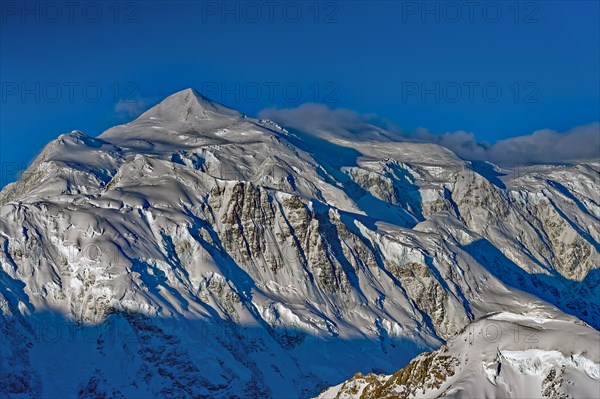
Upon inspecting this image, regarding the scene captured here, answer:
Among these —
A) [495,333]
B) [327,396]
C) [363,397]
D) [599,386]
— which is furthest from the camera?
[327,396]

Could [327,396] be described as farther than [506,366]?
Yes

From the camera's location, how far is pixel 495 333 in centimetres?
12125

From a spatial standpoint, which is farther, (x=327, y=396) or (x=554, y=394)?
(x=327, y=396)

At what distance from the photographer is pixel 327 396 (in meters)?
150

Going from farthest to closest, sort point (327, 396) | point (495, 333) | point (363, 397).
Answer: point (327, 396)
point (363, 397)
point (495, 333)

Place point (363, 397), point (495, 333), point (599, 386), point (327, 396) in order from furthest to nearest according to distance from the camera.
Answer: point (327, 396)
point (363, 397)
point (495, 333)
point (599, 386)

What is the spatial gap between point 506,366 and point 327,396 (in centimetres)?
3963

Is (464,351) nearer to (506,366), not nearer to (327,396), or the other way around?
(506,366)

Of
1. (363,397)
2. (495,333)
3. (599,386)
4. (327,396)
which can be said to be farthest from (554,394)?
(327,396)

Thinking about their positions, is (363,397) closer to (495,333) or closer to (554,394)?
(495,333)

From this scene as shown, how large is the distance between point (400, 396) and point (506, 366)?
592 inches

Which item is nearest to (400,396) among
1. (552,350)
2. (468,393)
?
(468,393)

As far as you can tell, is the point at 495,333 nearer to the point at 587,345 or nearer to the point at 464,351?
the point at 464,351

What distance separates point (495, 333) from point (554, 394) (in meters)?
12.2
